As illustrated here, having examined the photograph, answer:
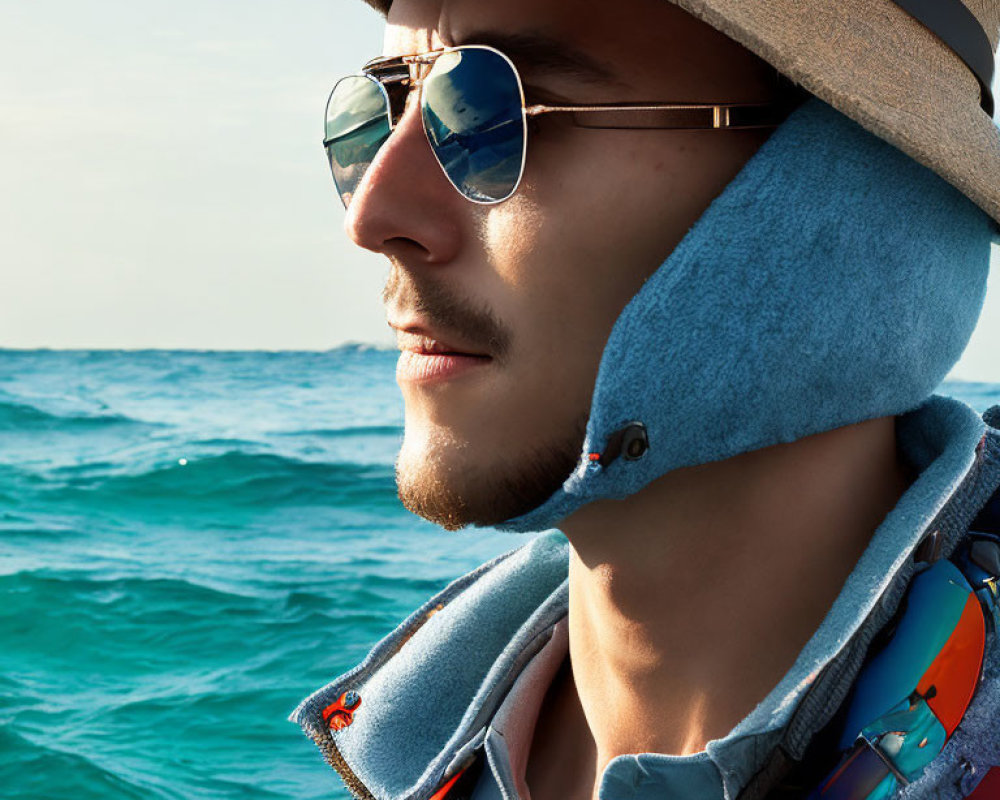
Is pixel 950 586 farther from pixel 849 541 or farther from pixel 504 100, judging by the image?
pixel 504 100

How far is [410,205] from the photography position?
1.97 meters

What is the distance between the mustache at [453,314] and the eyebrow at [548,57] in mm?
370

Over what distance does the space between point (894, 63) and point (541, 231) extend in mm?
582

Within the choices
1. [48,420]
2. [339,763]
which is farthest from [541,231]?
[48,420]

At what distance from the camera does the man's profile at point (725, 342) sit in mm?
1785

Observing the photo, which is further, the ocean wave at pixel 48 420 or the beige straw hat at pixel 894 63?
the ocean wave at pixel 48 420

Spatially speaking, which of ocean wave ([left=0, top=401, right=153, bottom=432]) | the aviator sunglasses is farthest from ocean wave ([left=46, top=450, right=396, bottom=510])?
the aviator sunglasses

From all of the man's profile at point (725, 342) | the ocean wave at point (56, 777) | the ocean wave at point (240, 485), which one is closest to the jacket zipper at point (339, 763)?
the man's profile at point (725, 342)

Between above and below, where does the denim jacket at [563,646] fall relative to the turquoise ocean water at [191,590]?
above

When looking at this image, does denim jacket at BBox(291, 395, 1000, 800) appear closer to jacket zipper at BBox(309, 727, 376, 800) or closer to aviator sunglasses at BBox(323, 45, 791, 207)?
jacket zipper at BBox(309, 727, 376, 800)

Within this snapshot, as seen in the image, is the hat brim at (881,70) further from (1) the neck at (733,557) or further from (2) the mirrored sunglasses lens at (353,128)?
(2) the mirrored sunglasses lens at (353,128)

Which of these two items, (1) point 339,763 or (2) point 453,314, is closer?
(2) point 453,314

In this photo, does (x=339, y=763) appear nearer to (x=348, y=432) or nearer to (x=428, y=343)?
(x=428, y=343)

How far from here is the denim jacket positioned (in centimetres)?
179
